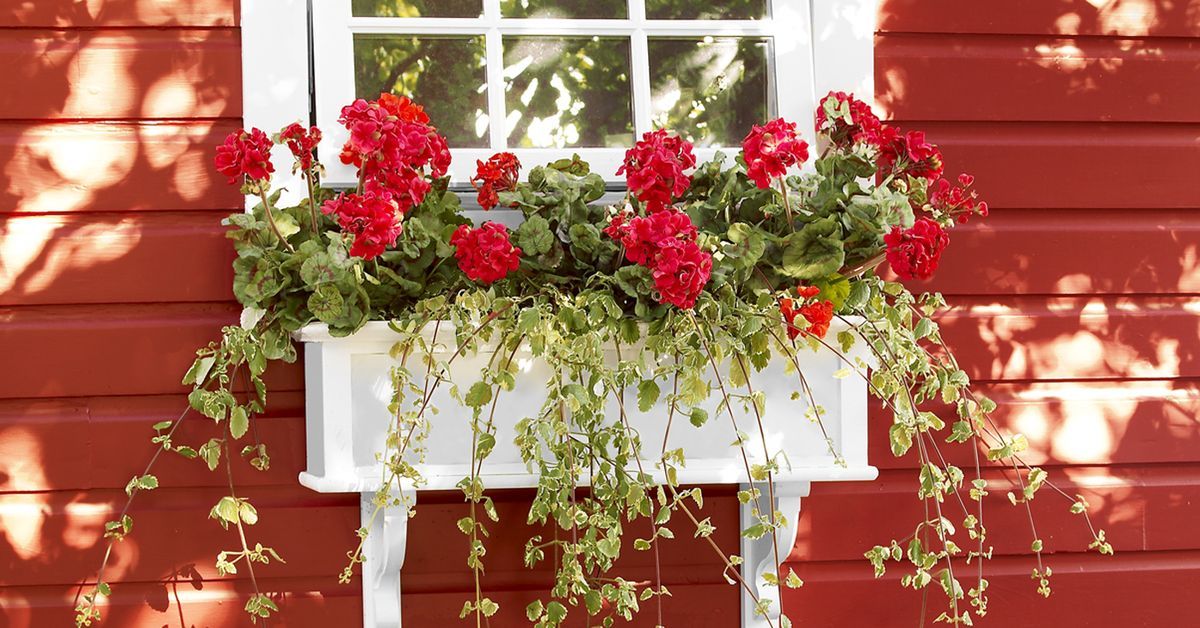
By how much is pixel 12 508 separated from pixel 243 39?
961 millimetres

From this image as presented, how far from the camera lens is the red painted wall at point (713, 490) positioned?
6.76ft

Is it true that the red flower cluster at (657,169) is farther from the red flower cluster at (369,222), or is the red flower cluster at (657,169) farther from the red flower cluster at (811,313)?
the red flower cluster at (369,222)

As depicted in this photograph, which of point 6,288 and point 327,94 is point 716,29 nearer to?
point 327,94

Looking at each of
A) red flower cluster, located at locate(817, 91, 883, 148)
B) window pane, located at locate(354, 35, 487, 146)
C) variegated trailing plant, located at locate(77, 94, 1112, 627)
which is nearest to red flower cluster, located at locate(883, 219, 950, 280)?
variegated trailing plant, located at locate(77, 94, 1112, 627)

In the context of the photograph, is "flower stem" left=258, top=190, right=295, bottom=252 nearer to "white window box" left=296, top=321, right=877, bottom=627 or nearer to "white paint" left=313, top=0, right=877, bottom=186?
"white window box" left=296, top=321, right=877, bottom=627

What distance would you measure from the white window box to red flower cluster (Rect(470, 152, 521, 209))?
238 mm

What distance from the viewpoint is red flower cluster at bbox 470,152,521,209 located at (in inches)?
76.0

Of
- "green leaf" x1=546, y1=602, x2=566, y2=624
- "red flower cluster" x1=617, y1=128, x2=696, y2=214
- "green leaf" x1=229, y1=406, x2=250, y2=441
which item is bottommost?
"green leaf" x1=546, y1=602, x2=566, y2=624

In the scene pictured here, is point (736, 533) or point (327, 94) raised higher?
point (327, 94)

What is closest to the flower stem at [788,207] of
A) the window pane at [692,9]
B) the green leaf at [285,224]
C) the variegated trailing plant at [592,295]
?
the variegated trailing plant at [592,295]

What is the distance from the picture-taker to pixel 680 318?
5.98 ft

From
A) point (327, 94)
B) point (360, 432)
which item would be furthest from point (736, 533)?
point (327, 94)

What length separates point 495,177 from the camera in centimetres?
193

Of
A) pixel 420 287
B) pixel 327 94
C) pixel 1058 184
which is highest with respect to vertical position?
pixel 327 94
